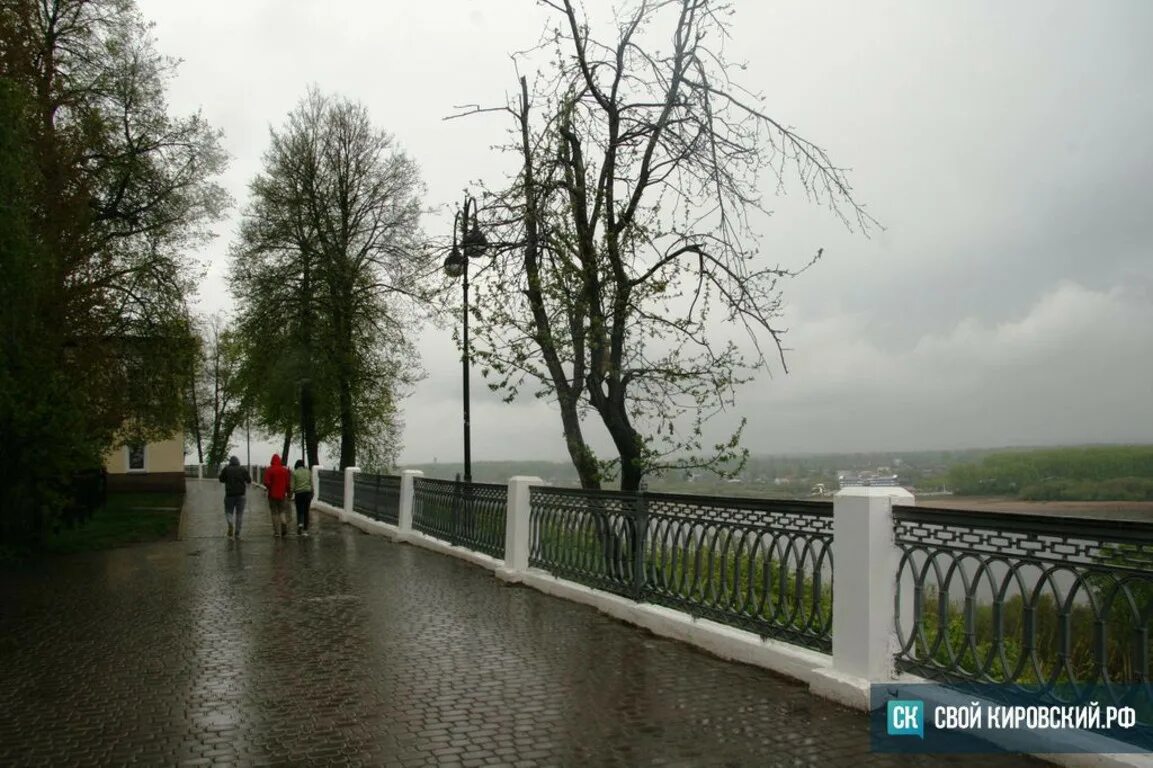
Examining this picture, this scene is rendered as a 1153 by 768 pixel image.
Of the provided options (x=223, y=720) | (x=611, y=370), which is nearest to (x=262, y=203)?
(x=611, y=370)

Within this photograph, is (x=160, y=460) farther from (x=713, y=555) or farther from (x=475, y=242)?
(x=713, y=555)

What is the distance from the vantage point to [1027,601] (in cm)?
506

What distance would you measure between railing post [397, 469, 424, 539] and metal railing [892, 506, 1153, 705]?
14.3 meters

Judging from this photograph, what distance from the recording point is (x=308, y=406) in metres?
34.2

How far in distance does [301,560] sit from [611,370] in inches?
281

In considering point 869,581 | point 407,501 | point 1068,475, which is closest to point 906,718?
point 869,581

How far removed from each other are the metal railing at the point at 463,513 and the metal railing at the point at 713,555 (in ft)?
8.50

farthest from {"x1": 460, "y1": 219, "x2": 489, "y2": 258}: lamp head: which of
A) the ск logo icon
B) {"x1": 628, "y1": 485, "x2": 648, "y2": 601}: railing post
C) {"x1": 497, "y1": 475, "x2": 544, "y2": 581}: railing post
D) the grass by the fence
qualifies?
the grass by the fence

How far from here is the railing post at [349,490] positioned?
86.7 ft

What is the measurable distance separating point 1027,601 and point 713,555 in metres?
3.27

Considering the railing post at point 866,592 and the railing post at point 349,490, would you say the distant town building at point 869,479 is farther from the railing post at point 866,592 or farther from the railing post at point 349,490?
the railing post at point 349,490

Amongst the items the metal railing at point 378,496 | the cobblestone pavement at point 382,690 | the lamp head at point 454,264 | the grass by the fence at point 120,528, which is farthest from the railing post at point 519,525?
the grass by the fence at point 120,528

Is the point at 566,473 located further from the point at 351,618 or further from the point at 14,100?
the point at 14,100

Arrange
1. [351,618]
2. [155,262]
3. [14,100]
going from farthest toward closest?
1. [155,262]
2. [14,100]
3. [351,618]
